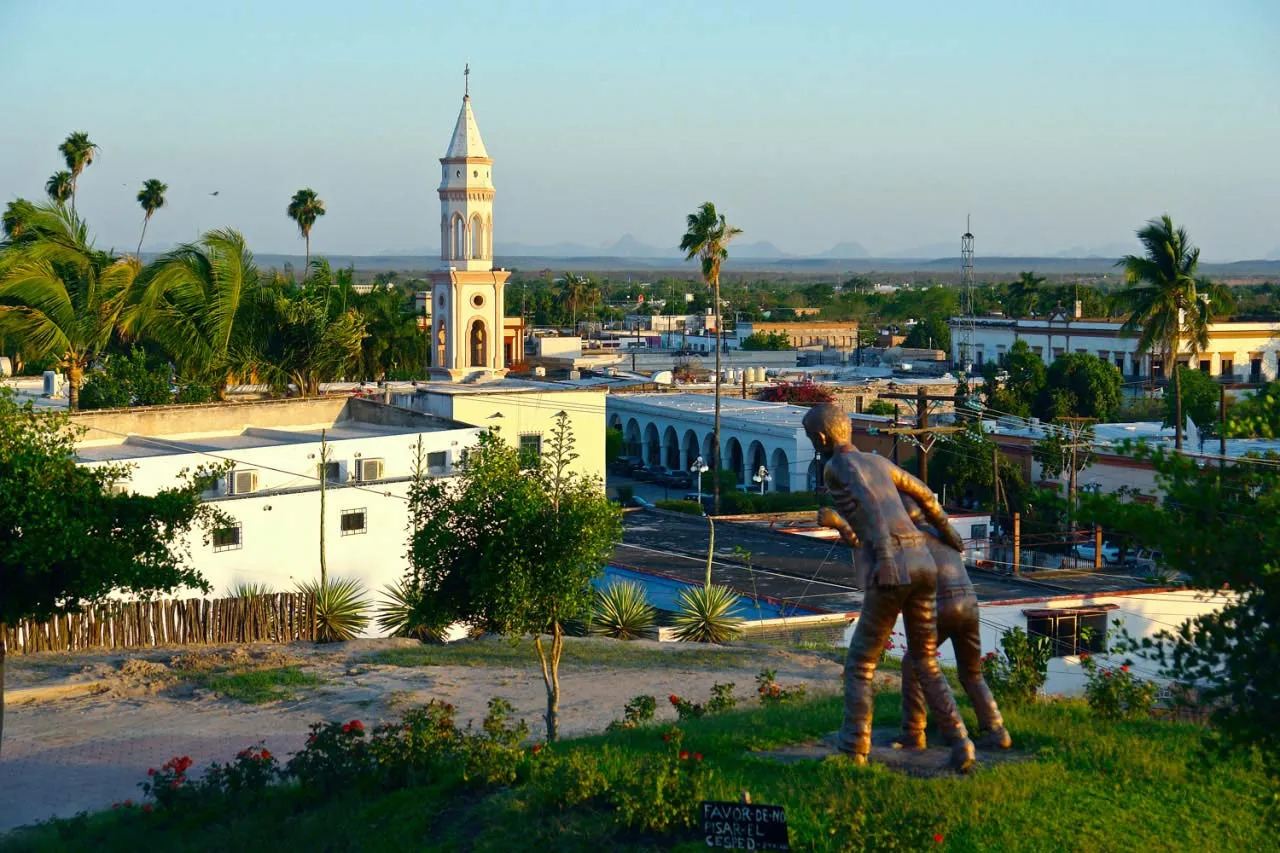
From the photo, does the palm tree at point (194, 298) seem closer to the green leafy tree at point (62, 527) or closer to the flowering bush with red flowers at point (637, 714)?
the green leafy tree at point (62, 527)

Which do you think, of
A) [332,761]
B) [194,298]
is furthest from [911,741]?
[194,298]

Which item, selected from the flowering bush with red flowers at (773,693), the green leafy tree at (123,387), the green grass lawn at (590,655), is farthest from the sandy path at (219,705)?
the green leafy tree at (123,387)

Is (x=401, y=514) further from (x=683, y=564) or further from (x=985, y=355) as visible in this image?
(x=985, y=355)

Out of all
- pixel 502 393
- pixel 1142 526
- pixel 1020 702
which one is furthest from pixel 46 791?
pixel 502 393

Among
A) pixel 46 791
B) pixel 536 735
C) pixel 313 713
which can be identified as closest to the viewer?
pixel 46 791

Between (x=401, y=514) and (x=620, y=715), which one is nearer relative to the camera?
(x=620, y=715)

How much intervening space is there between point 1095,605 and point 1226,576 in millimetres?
14748

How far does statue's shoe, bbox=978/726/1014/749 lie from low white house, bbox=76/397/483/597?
12.9m

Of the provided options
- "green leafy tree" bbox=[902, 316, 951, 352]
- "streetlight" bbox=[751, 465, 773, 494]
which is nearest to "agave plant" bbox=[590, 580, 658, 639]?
"streetlight" bbox=[751, 465, 773, 494]

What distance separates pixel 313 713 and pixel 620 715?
12.1 feet

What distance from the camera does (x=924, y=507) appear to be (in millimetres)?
11289

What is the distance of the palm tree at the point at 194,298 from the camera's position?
1267 inches

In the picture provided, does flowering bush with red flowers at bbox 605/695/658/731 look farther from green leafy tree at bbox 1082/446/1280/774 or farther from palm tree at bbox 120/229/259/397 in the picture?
palm tree at bbox 120/229/259/397

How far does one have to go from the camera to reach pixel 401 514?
25953 mm
